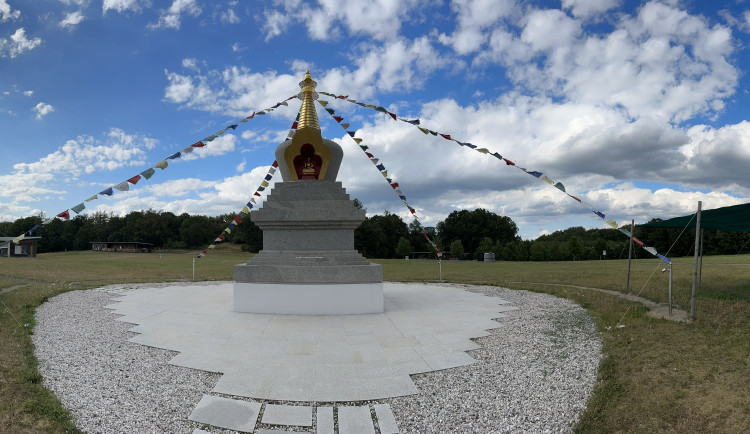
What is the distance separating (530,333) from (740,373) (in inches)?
136

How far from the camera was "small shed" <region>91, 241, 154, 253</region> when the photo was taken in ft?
221

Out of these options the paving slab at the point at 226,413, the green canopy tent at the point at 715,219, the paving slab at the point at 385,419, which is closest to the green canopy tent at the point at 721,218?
the green canopy tent at the point at 715,219

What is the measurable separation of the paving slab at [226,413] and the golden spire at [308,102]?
9.89m

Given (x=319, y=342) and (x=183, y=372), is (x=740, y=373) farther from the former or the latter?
(x=183, y=372)

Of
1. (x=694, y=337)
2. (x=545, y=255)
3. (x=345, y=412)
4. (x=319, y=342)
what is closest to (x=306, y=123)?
(x=319, y=342)

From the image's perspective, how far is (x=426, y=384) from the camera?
5.81 meters

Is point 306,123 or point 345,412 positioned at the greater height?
point 306,123

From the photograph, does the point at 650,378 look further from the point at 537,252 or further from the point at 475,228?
the point at 475,228

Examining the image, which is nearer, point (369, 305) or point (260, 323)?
point (260, 323)

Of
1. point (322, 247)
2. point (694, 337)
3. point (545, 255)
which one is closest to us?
point (694, 337)

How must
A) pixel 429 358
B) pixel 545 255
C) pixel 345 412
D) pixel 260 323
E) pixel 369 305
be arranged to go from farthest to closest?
pixel 545 255 → pixel 369 305 → pixel 260 323 → pixel 429 358 → pixel 345 412

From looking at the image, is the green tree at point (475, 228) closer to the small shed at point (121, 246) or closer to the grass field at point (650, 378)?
the small shed at point (121, 246)

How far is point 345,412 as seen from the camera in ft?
16.3

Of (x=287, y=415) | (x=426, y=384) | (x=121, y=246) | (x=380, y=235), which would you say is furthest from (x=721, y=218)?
(x=121, y=246)
